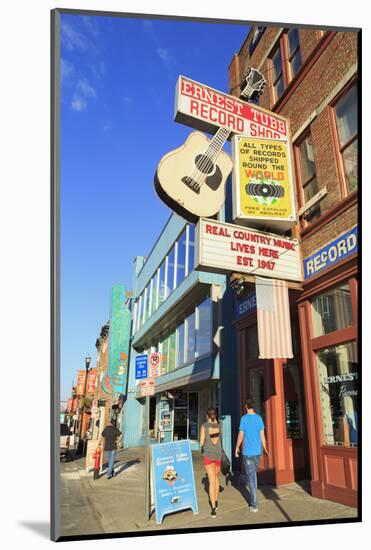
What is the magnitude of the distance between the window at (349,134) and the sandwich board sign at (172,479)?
546cm

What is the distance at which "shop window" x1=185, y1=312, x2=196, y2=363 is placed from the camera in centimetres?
1610

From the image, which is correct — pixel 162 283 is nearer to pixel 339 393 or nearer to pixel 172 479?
pixel 339 393

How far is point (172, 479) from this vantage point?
277 inches

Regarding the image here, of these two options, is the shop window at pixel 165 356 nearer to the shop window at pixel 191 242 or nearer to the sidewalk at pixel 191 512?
the shop window at pixel 191 242

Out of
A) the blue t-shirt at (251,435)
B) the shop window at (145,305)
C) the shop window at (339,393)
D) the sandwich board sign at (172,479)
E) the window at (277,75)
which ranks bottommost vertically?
the sandwich board sign at (172,479)

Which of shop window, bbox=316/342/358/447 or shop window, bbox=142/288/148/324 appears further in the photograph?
shop window, bbox=142/288/148/324

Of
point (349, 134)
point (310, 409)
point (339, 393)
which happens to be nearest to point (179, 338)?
point (310, 409)

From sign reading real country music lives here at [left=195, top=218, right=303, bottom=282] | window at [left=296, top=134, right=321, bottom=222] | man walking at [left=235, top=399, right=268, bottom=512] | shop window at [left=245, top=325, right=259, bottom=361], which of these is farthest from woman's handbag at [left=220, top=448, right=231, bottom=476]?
window at [left=296, top=134, right=321, bottom=222]

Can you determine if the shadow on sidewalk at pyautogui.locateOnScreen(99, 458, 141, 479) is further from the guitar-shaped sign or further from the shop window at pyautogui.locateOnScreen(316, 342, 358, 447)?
the guitar-shaped sign

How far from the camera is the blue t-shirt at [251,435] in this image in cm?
730

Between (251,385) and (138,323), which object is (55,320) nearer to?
(251,385)

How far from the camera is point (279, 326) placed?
823 centimetres

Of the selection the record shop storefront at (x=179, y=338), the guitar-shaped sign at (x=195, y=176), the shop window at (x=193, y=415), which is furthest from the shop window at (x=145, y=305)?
the guitar-shaped sign at (x=195, y=176)

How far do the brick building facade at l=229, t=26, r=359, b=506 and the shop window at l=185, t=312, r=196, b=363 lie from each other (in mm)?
5579
